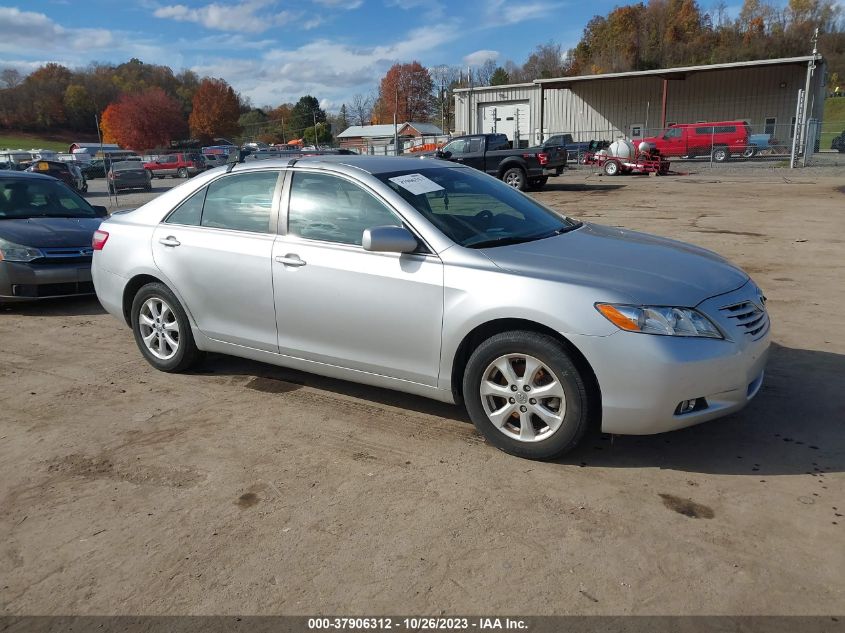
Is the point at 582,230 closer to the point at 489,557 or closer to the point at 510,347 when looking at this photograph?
the point at 510,347

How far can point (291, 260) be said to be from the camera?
4.38 m

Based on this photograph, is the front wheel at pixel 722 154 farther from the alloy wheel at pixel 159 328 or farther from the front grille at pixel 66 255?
the alloy wheel at pixel 159 328

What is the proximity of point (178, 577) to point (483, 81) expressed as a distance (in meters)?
115

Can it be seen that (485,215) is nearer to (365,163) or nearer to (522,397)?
(365,163)

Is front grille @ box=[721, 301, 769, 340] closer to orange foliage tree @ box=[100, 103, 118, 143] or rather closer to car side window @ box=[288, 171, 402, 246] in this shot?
car side window @ box=[288, 171, 402, 246]

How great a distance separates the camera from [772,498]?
3.25 meters

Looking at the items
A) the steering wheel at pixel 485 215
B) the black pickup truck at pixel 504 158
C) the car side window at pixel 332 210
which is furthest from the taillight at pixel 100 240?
the black pickup truck at pixel 504 158

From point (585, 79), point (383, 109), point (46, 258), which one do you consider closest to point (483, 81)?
point (383, 109)

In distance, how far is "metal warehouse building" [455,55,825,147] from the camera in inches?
1741

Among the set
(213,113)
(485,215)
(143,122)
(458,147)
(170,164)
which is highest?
(213,113)

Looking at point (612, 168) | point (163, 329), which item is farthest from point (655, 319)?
point (612, 168)

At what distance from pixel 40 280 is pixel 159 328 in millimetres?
2949

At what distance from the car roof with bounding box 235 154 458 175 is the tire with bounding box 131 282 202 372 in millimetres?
1151

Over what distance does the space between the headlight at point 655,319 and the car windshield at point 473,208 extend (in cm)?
92
